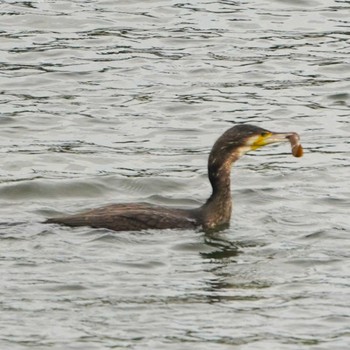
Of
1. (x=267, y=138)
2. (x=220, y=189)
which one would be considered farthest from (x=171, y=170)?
(x=267, y=138)

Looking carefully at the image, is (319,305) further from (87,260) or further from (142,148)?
(142,148)

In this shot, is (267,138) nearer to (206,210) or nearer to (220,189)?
(220,189)

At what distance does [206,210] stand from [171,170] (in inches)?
81.2

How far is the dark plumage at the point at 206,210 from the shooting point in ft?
53.3

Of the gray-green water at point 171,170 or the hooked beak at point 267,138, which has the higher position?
the hooked beak at point 267,138

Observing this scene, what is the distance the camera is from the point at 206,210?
55.2 ft

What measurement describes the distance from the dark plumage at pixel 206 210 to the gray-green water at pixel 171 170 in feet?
0.41

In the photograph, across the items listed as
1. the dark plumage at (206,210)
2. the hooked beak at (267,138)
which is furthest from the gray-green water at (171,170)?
the hooked beak at (267,138)

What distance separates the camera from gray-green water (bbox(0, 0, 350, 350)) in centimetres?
1384

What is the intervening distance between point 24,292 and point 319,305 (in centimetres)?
235

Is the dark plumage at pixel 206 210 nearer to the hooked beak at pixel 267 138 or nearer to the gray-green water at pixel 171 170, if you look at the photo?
the hooked beak at pixel 267 138

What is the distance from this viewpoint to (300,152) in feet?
56.4

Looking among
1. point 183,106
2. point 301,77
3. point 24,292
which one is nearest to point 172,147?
point 183,106

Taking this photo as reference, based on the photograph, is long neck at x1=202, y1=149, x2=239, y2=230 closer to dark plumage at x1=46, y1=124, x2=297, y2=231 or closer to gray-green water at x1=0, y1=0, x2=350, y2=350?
dark plumage at x1=46, y1=124, x2=297, y2=231
